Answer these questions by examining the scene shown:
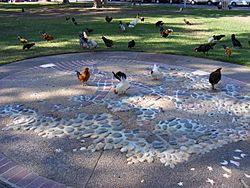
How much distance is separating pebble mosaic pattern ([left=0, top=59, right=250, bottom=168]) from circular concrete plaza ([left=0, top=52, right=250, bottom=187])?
0.5 inches

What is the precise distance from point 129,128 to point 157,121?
47 cm

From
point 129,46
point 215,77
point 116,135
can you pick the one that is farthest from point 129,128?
point 129,46

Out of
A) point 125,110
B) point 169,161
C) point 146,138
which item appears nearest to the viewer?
point 169,161

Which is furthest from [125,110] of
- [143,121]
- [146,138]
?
[146,138]

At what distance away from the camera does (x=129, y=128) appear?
4.70 meters

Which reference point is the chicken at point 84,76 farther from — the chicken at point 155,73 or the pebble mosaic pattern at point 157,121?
the chicken at point 155,73

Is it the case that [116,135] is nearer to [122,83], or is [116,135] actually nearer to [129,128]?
[129,128]

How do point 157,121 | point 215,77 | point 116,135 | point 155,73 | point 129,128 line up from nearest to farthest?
1. point 116,135
2. point 129,128
3. point 157,121
4. point 215,77
5. point 155,73

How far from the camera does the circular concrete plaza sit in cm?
366

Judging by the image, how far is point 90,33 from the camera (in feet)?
45.4

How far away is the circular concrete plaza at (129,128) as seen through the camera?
3658 millimetres

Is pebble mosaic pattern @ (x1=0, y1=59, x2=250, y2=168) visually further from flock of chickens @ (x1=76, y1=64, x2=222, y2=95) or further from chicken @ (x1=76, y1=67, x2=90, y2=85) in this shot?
chicken @ (x1=76, y1=67, x2=90, y2=85)

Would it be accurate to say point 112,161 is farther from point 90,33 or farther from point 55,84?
point 90,33

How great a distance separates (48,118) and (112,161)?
1.57 m
